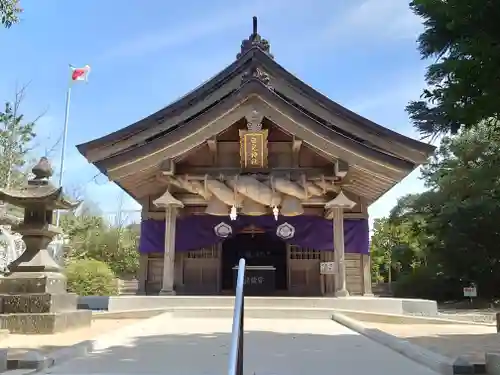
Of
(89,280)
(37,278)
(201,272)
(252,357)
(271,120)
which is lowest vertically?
(252,357)

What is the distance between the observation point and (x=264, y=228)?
12781 millimetres

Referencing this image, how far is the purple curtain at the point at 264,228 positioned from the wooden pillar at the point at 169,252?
2.74 feet

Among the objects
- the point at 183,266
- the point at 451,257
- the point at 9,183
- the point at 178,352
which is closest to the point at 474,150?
the point at 451,257

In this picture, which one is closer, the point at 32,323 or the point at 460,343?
the point at 460,343

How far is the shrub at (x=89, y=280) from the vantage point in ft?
46.0

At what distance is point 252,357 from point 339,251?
6847mm

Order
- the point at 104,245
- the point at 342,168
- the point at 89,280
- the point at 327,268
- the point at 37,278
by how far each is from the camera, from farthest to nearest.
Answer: the point at 104,245
the point at 89,280
the point at 327,268
the point at 342,168
the point at 37,278

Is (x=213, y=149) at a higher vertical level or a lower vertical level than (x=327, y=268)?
higher

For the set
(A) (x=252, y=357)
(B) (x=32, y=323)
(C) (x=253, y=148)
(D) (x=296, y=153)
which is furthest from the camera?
(D) (x=296, y=153)

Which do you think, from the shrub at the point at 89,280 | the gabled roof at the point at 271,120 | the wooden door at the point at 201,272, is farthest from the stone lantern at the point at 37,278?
the shrub at the point at 89,280

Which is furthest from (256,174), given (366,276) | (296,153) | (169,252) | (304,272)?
(366,276)

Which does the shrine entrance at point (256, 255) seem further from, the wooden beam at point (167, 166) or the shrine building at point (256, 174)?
the wooden beam at point (167, 166)

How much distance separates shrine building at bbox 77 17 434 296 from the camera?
11148mm

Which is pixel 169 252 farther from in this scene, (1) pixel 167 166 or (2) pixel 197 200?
(1) pixel 167 166
